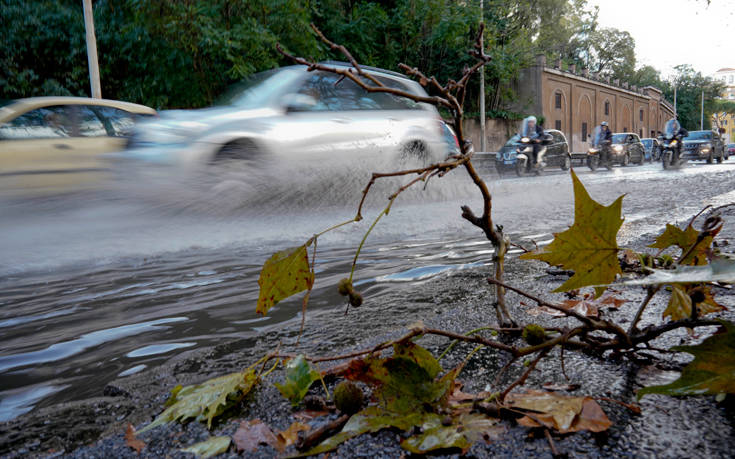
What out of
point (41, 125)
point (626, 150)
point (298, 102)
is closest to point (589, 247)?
point (298, 102)

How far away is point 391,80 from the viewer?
673 cm

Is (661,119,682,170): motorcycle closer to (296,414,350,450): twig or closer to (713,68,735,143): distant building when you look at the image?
(296,414,350,450): twig

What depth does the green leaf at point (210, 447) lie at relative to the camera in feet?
2.84

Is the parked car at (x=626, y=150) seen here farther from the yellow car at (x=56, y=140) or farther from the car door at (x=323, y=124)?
the yellow car at (x=56, y=140)

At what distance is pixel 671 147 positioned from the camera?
15469mm

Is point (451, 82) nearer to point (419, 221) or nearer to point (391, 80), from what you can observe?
point (419, 221)

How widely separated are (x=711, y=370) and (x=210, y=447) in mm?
820

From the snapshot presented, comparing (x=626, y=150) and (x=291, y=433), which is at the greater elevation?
(x=626, y=150)

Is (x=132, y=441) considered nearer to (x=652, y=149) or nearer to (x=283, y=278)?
(x=283, y=278)

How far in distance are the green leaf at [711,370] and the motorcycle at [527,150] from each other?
1396 cm

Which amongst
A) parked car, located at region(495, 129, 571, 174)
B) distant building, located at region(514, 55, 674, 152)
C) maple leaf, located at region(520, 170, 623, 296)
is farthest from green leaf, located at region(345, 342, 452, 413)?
distant building, located at region(514, 55, 674, 152)

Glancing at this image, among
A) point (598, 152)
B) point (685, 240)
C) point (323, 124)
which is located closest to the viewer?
point (685, 240)

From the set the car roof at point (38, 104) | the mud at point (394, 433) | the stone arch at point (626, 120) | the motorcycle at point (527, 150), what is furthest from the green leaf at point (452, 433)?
the stone arch at point (626, 120)

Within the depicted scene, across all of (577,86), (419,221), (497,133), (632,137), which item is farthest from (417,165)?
(577,86)
